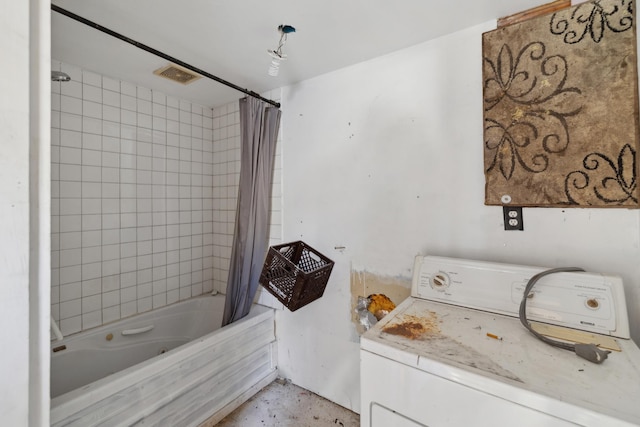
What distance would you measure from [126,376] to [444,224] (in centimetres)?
170

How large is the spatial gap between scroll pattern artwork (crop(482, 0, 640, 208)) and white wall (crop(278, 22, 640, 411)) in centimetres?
7

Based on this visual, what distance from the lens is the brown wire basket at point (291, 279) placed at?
150 cm

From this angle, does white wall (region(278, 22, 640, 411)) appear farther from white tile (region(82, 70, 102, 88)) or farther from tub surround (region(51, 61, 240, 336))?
white tile (region(82, 70, 102, 88))

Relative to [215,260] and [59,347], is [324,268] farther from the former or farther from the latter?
[59,347]

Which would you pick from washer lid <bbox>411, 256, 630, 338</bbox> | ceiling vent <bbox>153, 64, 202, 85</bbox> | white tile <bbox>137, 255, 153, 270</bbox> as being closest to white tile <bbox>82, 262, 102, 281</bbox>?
white tile <bbox>137, 255, 153, 270</bbox>

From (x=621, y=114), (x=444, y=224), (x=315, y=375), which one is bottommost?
(x=315, y=375)

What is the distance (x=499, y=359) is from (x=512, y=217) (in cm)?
74

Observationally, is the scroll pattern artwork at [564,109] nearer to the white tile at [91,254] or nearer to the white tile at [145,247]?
the white tile at [145,247]

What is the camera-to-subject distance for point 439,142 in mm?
1444

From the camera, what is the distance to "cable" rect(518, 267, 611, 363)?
755 mm

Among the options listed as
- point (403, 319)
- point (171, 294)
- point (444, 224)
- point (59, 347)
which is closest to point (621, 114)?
point (444, 224)

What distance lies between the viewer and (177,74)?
1860 millimetres

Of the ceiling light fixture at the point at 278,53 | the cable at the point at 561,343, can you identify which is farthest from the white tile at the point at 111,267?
the cable at the point at 561,343

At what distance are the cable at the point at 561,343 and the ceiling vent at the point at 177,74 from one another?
85.2 inches
